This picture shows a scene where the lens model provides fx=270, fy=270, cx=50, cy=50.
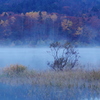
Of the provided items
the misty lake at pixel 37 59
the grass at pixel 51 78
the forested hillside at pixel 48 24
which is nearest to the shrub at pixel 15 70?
the grass at pixel 51 78

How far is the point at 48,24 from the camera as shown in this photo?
4109 centimetres

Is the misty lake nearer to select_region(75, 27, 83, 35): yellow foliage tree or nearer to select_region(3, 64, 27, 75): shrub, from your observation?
select_region(3, 64, 27, 75): shrub

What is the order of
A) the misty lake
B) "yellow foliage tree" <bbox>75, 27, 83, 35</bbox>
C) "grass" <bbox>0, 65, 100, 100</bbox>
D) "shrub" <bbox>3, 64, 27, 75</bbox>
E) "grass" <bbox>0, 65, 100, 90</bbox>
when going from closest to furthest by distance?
"grass" <bbox>0, 65, 100, 100</bbox> → "grass" <bbox>0, 65, 100, 90</bbox> → "shrub" <bbox>3, 64, 27, 75</bbox> → the misty lake → "yellow foliage tree" <bbox>75, 27, 83, 35</bbox>

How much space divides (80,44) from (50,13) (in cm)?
810

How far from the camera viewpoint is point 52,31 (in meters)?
41.1

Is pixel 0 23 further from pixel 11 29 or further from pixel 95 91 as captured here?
pixel 95 91

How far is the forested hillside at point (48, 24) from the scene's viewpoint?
38.3 meters

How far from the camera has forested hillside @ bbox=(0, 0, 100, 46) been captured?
38.3 meters

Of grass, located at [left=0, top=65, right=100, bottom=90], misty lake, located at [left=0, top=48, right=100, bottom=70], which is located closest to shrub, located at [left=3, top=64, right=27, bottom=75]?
grass, located at [left=0, top=65, right=100, bottom=90]

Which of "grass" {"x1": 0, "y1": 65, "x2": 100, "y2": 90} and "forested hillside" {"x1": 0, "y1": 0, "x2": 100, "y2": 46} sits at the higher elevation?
"forested hillside" {"x1": 0, "y1": 0, "x2": 100, "y2": 46}

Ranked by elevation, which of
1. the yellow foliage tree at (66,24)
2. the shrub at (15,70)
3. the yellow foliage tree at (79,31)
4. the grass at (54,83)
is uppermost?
the yellow foliage tree at (66,24)

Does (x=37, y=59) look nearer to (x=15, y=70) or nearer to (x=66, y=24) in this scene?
(x=15, y=70)

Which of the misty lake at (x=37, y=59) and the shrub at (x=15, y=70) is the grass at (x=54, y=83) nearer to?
the shrub at (x=15, y=70)

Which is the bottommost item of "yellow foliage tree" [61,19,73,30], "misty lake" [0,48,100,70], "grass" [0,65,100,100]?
"grass" [0,65,100,100]
